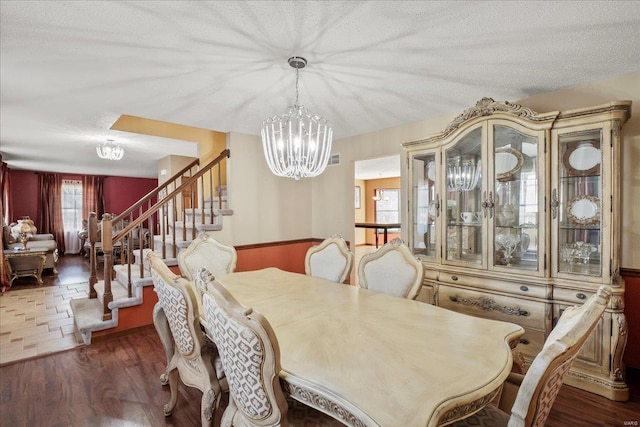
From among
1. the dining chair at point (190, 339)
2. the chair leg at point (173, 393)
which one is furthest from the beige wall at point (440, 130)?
the chair leg at point (173, 393)

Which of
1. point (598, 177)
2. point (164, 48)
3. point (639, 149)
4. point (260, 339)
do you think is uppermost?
point (164, 48)

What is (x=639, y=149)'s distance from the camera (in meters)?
2.26

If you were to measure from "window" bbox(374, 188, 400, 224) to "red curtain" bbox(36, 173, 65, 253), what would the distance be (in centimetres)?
936

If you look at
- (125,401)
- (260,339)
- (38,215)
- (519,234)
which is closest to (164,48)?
(260,339)

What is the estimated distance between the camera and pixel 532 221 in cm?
251

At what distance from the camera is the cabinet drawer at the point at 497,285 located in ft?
7.69

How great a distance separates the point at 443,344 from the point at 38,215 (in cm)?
1082

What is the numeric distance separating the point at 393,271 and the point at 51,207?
10.2 m

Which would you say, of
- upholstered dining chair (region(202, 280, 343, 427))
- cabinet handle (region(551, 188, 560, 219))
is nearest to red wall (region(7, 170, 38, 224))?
upholstered dining chair (region(202, 280, 343, 427))

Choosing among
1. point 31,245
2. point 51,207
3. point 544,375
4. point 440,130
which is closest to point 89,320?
point 544,375

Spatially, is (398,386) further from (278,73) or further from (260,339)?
(278,73)

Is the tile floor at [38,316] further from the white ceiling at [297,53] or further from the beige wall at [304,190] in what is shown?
the white ceiling at [297,53]

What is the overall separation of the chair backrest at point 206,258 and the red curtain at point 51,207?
8315 millimetres

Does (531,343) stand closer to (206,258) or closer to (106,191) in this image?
(206,258)
